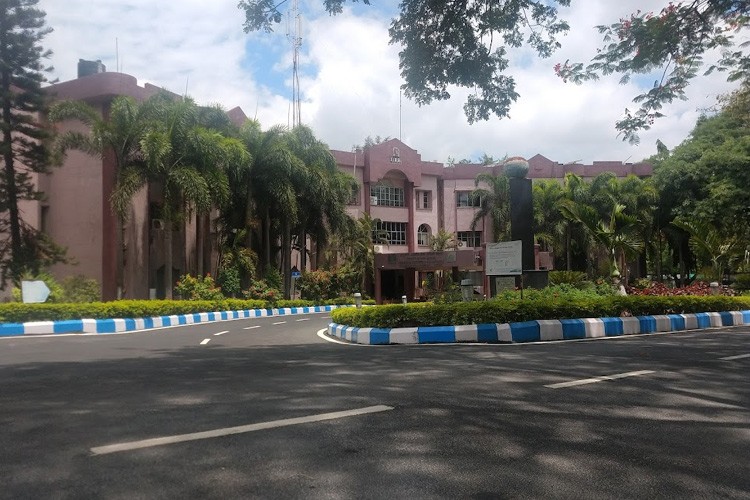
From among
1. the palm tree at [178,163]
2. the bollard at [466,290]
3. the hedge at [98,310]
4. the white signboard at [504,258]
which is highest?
the palm tree at [178,163]

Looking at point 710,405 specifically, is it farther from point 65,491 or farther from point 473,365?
point 65,491

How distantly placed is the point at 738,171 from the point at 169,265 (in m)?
23.8

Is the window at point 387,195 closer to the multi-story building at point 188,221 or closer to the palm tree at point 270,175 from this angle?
the multi-story building at point 188,221

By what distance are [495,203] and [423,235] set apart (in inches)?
262

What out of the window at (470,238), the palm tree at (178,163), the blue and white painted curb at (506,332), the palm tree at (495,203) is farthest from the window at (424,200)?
the blue and white painted curb at (506,332)

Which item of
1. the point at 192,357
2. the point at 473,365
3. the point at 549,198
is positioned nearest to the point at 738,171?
the point at 549,198

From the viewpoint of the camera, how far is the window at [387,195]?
45.9 m

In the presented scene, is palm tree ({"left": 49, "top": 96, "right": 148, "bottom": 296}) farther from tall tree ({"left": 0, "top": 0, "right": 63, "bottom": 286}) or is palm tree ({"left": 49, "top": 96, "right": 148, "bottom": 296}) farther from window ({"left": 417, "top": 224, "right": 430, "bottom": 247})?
window ({"left": 417, "top": 224, "right": 430, "bottom": 247})

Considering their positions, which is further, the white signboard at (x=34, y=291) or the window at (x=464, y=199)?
the window at (x=464, y=199)

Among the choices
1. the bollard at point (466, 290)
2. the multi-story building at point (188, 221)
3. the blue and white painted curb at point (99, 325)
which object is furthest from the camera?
the multi-story building at point (188, 221)

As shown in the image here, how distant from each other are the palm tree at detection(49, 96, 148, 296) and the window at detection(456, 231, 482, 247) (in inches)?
1095

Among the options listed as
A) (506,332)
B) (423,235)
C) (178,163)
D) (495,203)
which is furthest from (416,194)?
(506,332)

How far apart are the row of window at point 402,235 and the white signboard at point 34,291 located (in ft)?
86.5

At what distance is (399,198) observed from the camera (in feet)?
153
